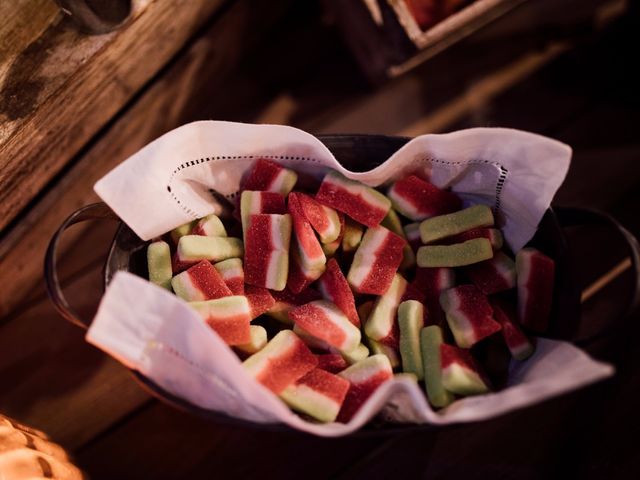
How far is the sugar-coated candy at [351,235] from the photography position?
0.93m

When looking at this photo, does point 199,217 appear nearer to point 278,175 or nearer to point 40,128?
point 278,175

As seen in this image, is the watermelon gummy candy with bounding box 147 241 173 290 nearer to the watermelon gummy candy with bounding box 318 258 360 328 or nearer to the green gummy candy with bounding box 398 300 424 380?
the watermelon gummy candy with bounding box 318 258 360 328

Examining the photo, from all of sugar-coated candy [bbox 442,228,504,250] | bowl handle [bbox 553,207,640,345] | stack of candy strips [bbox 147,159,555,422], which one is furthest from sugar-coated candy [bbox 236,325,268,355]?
bowl handle [bbox 553,207,640,345]

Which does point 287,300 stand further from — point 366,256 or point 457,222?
point 457,222

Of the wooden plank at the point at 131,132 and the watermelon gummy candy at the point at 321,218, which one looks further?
the wooden plank at the point at 131,132

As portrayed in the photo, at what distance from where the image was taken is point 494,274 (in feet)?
2.91

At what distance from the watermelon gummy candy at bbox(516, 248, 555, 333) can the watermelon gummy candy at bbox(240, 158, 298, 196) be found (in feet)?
1.21

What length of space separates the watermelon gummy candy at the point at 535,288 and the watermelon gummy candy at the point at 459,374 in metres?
0.11

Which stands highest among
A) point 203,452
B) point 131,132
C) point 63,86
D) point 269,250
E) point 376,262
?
point 63,86

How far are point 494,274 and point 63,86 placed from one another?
0.72m

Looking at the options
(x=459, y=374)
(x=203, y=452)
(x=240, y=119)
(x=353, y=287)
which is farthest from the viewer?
(x=240, y=119)

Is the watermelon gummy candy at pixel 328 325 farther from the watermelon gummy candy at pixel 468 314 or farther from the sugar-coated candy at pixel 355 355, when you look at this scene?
the watermelon gummy candy at pixel 468 314

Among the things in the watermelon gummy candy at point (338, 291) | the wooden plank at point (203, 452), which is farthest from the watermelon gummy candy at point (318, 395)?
the wooden plank at point (203, 452)

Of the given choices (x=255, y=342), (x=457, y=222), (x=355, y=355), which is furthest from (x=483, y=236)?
(x=255, y=342)
